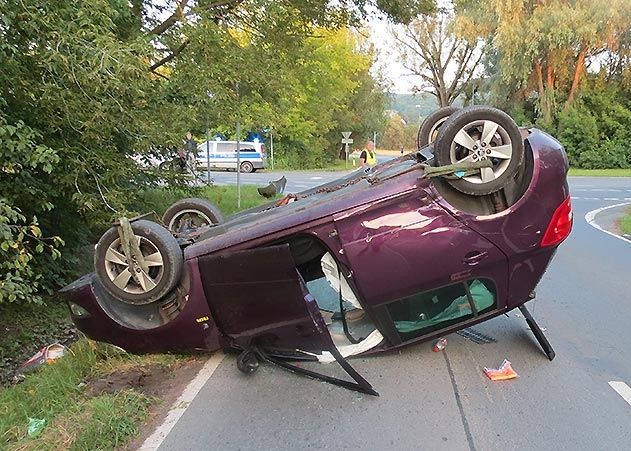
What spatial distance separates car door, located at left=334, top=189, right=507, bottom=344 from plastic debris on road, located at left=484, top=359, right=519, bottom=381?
0.82 metres

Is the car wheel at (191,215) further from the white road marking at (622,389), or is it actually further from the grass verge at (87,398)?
the white road marking at (622,389)

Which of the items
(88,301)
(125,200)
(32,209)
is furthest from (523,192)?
(32,209)

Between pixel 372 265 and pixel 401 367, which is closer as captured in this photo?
pixel 372 265

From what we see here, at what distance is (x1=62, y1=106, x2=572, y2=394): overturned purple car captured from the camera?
4156 mm

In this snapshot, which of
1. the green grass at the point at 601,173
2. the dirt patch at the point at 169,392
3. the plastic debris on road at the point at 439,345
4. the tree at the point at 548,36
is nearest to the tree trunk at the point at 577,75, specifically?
the tree at the point at 548,36

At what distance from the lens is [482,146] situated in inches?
165

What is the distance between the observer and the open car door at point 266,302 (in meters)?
4.15

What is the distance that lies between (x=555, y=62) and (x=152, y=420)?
39.2 meters

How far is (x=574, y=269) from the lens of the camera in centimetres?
849

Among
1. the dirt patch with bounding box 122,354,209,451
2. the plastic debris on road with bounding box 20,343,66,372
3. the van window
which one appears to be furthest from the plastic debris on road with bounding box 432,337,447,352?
the van window

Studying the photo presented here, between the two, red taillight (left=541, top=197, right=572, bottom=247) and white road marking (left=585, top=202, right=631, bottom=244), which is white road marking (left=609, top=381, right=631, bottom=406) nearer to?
red taillight (left=541, top=197, right=572, bottom=247)

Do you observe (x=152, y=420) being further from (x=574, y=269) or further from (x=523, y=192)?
(x=574, y=269)

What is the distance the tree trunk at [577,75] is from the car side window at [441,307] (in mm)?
38341

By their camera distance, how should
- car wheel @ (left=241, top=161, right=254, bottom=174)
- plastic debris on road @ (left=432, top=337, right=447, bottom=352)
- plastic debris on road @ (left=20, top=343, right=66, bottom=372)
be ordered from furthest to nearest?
car wheel @ (left=241, top=161, right=254, bottom=174)
plastic debris on road @ (left=20, top=343, right=66, bottom=372)
plastic debris on road @ (left=432, top=337, right=447, bottom=352)
